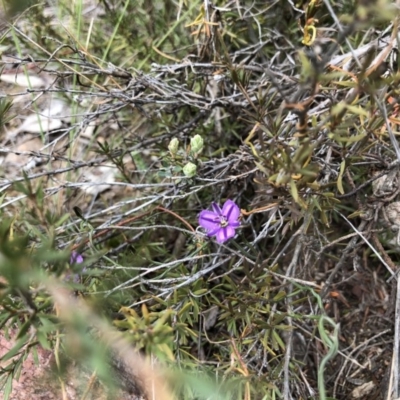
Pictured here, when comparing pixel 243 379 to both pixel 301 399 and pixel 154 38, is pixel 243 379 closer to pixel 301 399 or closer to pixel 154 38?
pixel 301 399

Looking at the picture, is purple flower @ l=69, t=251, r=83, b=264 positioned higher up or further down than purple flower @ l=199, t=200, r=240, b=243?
higher up

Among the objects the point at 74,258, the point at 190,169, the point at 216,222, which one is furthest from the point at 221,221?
the point at 74,258

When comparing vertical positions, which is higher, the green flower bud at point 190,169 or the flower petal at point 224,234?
the green flower bud at point 190,169

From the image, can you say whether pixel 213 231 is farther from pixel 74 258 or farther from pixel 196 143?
pixel 74 258

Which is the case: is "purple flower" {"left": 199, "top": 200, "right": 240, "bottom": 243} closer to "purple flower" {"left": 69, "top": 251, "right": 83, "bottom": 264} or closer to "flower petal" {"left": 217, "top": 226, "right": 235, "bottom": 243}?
"flower petal" {"left": 217, "top": 226, "right": 235, "bottom": 243}

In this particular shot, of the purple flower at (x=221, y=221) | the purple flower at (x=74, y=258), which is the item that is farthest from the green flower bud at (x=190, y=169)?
the purple flower at (x=74, y=258)

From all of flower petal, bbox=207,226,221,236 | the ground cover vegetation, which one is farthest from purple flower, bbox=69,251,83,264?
flower petal, bbox=207,226,221,236

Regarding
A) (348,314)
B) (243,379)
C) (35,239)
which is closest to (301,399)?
(243,379)

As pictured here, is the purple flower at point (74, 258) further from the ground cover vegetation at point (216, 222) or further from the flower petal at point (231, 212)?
the flower petal at point (231, 212)
